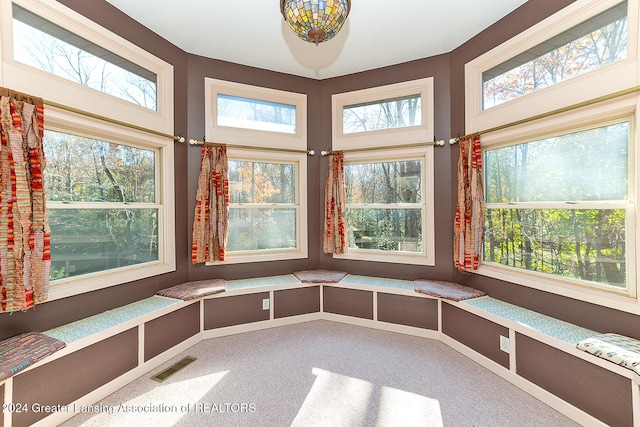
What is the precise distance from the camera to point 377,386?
2.00m

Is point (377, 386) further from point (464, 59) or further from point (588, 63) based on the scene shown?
point (464, 59)

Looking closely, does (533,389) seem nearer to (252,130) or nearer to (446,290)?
(446,290)

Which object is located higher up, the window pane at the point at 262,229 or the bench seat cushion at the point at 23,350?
the window pane at the point at 262,229

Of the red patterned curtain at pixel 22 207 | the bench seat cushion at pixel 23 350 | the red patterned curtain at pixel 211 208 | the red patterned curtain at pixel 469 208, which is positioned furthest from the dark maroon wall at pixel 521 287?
the red patterned curtain at pixel 22 207

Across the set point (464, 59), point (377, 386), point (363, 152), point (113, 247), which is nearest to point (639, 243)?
point (377, 386)

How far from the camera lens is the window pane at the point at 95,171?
199cm

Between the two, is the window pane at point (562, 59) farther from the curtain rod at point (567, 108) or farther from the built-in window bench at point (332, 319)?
the built-in window bench at point (332, 319)

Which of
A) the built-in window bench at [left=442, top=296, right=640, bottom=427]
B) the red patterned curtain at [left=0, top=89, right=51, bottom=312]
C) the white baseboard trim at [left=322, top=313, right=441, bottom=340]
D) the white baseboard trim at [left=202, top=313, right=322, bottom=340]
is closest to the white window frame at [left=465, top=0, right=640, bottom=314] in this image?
the built-in window bench at [left=442, top=296, right=640, bottom=427]

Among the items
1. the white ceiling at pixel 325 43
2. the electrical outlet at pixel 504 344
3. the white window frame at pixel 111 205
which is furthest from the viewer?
the white ceiling at pixel 325 43

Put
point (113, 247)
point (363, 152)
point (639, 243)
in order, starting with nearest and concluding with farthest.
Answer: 1. point (639, 243)
2. point (113, 247)
3. point (363, 152)

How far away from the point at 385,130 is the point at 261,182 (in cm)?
162

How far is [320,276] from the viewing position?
3.22 meters

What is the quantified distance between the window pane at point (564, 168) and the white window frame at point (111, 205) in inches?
125

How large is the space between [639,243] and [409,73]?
250cm
